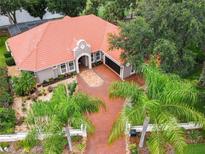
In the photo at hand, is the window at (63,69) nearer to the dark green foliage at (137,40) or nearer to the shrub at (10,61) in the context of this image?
the shrub at (10,61)

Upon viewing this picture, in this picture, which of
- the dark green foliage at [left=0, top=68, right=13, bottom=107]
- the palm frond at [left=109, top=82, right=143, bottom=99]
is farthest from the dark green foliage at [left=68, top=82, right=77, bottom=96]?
the palm frond at [left=109, top=82, right=143, bottom=99]

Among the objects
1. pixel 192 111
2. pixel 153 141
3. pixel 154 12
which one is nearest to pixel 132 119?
pixel 153 141

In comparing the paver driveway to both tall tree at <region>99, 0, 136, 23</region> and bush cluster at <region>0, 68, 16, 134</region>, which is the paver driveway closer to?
bush cluster at <region>0, 68, 16, 134</region>

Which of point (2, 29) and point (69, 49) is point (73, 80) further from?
point (2, 29)

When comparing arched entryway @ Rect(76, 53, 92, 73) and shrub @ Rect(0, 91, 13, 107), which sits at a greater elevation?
arched entryway @ Rect(76, 53, 92, 73)

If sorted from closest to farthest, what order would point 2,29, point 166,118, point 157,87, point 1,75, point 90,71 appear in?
point 166,118 < point 157,87 < point 1,75 < point 90,71 < point 2,29

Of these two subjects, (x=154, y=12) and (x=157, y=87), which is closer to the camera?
(x=157, y=87)
